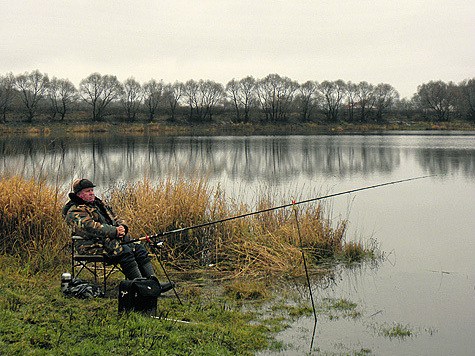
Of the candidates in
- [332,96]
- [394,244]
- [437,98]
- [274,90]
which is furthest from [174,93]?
[394,244]

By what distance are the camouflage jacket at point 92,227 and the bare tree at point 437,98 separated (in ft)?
290

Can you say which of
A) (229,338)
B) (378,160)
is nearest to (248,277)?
(229,338)

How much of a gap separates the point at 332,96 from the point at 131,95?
36511 mm

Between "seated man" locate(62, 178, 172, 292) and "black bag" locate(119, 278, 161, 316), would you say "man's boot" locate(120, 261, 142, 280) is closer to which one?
"seated man" locate(62, 178, 172, 292)

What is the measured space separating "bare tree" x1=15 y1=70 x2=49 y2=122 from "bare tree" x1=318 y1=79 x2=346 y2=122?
157 ft

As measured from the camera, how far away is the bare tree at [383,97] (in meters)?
85.9

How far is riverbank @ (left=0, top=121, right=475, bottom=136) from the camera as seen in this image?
61.1 m

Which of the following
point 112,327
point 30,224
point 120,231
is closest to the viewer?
point 112,327

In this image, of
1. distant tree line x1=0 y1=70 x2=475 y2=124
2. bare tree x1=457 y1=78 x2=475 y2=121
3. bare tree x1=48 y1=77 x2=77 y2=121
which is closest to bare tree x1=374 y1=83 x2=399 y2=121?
distant tree line x1=0 y1=70 x2=475 y2=124

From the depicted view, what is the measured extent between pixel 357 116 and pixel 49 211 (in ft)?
279

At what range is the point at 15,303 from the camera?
4.72 m

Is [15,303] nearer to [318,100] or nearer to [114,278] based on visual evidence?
[114,278]

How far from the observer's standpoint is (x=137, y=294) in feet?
14.8

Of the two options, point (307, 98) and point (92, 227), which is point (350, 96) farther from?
point (92, 227)
